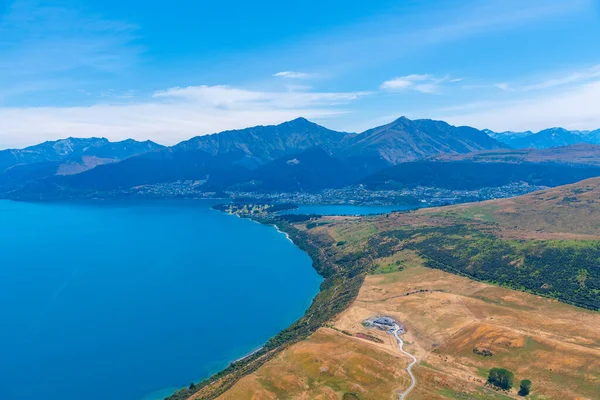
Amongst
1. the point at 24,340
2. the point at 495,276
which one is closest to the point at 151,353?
the point at 24,340

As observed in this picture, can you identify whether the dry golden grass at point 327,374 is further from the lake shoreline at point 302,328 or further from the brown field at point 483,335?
the brown field at point 483,335

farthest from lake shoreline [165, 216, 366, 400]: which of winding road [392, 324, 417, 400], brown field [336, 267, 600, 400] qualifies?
winding road [392, 324, 417, 400]

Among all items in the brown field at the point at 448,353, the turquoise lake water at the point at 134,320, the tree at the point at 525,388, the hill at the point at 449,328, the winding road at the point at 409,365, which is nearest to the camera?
the winding road at the point at 409,365

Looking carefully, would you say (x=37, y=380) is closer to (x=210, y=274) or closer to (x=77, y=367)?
(x=77, y=367)

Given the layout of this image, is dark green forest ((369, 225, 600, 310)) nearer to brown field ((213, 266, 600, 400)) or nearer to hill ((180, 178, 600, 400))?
hill ((180, 178, 600, 400))

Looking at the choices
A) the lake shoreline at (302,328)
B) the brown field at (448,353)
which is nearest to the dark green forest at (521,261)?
the brown field at (448,353)

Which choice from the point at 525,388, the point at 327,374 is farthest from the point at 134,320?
the point at 525,388

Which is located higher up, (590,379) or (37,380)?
(590,379)

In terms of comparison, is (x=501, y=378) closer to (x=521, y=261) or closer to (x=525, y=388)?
(x=525, y=388)
